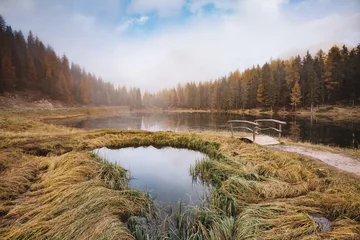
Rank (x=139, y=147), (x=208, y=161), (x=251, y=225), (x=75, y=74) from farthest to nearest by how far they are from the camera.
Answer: (x=75, y=74) < (x=139, y=147) < (x=208, y=161) < (x=251, y=225)

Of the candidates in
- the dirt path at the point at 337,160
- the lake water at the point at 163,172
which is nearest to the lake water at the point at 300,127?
the dirt path at the point at 337,160

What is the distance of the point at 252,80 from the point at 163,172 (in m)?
65.0

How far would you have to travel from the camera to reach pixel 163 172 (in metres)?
7.93

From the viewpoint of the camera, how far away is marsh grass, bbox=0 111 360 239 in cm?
333

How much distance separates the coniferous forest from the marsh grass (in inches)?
2002

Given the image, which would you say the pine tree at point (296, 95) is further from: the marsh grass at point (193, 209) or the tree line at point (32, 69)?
the tree line at point (32, 69)

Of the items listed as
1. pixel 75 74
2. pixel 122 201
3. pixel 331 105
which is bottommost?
pixel 122 201

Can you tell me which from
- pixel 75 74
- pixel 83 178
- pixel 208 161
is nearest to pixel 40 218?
pixel 83 178

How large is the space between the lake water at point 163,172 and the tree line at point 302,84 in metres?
49.7

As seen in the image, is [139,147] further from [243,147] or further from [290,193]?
[290,193]

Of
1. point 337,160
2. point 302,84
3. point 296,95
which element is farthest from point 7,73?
point 302,84

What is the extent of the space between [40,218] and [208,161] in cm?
553

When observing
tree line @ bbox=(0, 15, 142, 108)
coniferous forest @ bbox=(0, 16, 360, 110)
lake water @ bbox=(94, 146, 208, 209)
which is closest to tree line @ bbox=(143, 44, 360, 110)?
coniferous forest @ bbox=(0, 16, 360, 110)

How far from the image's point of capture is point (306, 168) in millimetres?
6324
